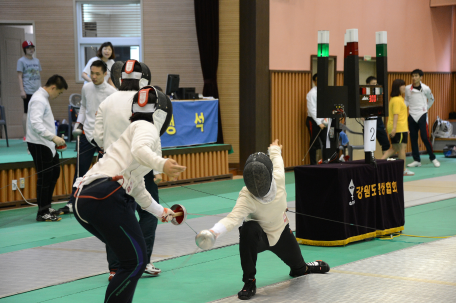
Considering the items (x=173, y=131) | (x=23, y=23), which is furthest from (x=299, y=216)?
(x=23, y=23)

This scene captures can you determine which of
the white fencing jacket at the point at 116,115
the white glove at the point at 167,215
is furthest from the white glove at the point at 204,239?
the white fencing jacket at the point at 116,115

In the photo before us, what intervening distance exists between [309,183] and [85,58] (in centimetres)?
682

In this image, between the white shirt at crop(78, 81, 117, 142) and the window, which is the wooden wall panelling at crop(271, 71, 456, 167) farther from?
the white shirt at crop(78, 81, 117, 142)

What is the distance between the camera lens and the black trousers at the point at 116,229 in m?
2.32

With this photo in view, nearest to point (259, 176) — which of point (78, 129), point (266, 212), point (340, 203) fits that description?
point (266, 212)

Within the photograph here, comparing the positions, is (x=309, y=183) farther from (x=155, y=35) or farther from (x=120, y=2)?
(x=120, y=2)

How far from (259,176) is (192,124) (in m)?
5.08

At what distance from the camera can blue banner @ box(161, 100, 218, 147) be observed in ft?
25.2

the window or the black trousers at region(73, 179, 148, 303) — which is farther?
the window

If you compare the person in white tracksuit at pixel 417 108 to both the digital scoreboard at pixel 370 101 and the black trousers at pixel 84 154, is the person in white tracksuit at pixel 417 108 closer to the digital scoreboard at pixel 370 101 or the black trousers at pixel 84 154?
the digital scoreboard at pixel 370 101

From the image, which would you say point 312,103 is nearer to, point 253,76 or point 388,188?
point 253,76

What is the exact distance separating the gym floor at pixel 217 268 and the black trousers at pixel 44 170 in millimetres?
250

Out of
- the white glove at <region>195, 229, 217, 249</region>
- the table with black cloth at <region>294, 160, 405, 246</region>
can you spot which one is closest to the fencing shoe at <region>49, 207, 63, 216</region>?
the table with black cloth at <region>294, 160, 405, 246</region>

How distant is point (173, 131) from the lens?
7699 millimetres
